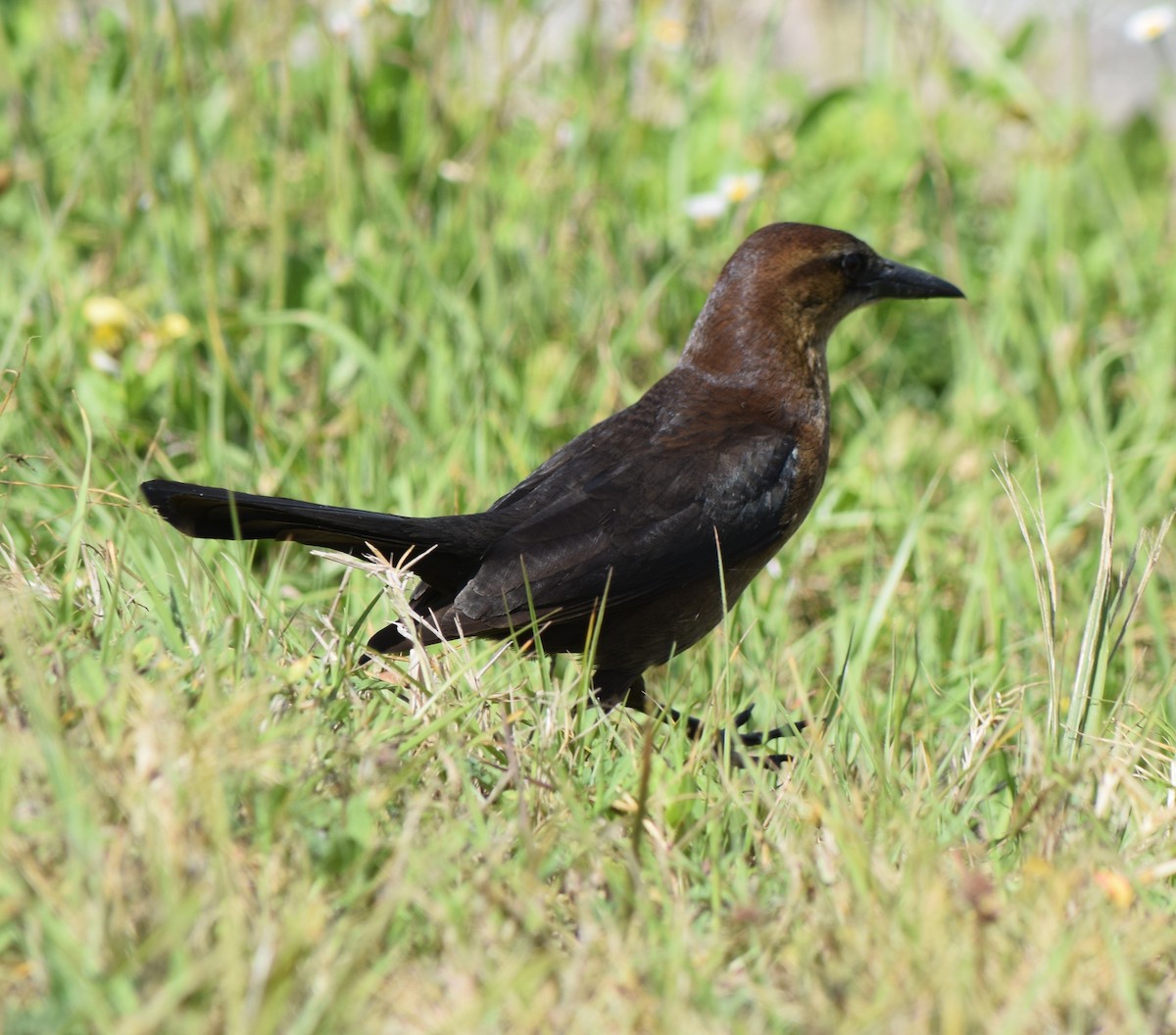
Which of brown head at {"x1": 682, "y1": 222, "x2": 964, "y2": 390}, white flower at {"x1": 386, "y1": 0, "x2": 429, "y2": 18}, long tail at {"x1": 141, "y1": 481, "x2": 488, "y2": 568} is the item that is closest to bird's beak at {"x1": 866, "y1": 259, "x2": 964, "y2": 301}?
brown head at {"x1": 682, "y1": 222, "x2": 964, "y2": 390}

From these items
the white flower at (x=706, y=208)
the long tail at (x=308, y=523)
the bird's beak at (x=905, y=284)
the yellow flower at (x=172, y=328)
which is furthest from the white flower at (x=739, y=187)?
the long tail at (x=308, y=523)

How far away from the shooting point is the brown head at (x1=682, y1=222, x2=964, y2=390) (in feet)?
11.1

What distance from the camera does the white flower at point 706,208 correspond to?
4.68 metres

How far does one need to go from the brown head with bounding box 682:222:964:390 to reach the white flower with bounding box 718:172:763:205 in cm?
107

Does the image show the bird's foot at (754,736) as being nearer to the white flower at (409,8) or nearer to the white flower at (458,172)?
the white flower at (458,172)

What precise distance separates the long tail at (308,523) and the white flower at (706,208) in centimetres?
211

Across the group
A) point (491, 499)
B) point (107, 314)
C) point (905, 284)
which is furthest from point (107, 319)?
point (905, 284)

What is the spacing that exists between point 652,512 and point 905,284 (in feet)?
3.69

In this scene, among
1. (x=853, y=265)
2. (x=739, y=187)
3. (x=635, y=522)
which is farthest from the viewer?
(x=739, y=187)

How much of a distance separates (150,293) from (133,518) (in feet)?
4.82

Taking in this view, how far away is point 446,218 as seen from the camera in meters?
4.56

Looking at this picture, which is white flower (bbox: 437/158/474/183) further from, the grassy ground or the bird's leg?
the bird's leg

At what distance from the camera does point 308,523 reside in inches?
102

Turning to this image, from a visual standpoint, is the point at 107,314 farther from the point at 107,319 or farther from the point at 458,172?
the point at 458,172
